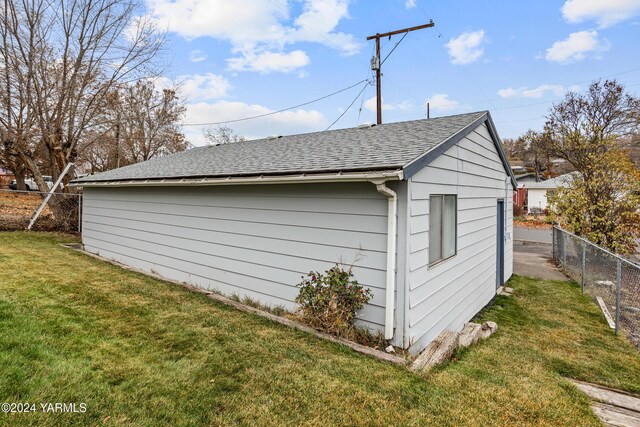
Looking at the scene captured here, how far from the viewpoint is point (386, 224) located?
3893 mm

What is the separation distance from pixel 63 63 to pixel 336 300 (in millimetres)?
14725

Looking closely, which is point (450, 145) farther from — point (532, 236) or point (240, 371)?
point (532, 236)

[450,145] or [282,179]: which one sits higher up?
[450,145]

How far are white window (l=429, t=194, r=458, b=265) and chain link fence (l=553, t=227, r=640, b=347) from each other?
2610 millimetres

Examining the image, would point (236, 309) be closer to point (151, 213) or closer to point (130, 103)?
point (151, 213)

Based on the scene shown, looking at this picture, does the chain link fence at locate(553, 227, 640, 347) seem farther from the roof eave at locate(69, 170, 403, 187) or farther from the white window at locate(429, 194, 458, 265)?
the roof eave at locate(69, 170, 403, 187)

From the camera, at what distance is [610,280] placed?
265 inches

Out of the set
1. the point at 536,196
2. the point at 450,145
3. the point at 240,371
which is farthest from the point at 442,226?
the point at 536,196

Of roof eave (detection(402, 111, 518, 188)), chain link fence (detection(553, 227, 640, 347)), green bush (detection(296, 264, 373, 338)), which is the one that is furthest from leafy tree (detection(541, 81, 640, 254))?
green bush (detection(296, 264, 373, 338))

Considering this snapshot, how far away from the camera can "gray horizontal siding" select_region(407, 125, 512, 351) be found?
13.2 ft

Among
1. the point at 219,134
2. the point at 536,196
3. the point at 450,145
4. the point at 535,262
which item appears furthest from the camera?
the point at 536,196

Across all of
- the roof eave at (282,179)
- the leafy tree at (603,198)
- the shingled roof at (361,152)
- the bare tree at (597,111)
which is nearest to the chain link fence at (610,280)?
the leafy tree at (603,198)

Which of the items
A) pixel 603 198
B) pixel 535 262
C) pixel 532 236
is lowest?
pixel 535 262

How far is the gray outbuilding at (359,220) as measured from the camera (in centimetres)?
389
